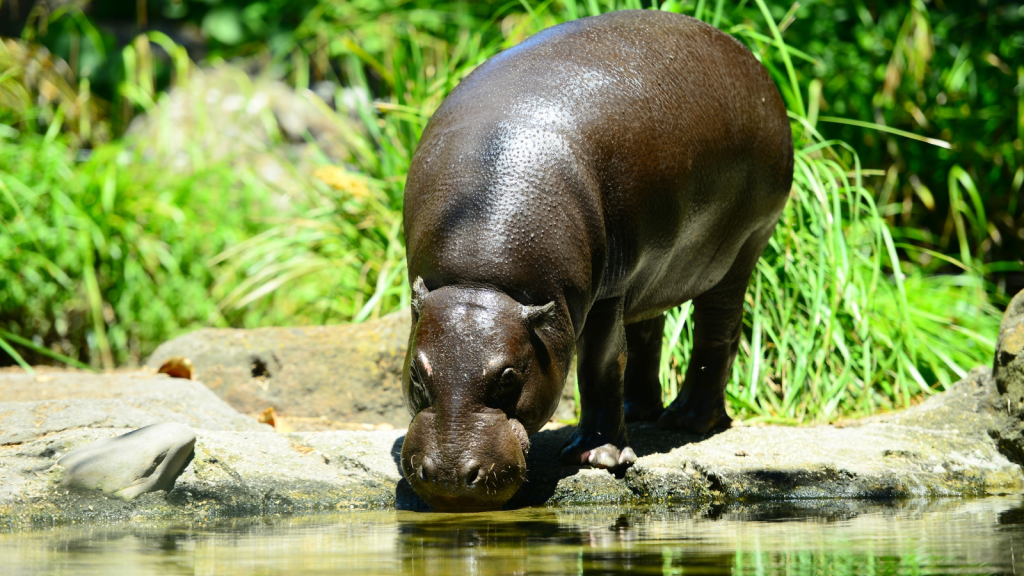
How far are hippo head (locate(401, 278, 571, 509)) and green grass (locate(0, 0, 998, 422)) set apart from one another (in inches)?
86.2

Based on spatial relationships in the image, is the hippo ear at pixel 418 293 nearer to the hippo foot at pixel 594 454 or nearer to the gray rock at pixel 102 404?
the hippo foot at pixel 594 454

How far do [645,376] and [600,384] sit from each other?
3.40 ft

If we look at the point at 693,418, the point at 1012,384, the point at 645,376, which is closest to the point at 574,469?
the point at 693,418

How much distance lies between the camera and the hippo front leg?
3.62 meters

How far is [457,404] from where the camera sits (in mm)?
2957

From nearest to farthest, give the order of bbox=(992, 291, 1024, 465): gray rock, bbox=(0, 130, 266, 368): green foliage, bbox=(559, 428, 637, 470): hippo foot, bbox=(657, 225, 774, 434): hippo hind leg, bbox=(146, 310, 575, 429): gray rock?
bbox=(559, 428, 637, 470): hippo foot
bbox=(992, 291, 1024, 465): gray rock
bbox=(657, 225, 774, 434): hippo hind leg
bbox=(146, 310, 575, 429): gray rock
bbox=(0, 130, 266, 368): green foliage

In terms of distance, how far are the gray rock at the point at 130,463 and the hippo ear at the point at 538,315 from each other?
1205 millimetres

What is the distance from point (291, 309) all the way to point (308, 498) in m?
4.65

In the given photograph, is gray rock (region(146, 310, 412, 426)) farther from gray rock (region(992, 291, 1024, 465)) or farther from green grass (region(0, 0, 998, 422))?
gray rock (region(992, 291, 1024, 465))

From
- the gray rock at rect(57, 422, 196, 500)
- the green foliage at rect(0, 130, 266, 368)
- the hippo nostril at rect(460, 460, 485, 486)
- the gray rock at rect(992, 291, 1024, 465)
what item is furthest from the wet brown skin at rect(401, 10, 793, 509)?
the green foliage at rect(0, 130, 266, 368)

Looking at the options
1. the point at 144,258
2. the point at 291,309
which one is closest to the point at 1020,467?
the point at 291,309

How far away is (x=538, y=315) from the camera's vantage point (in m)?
3.10

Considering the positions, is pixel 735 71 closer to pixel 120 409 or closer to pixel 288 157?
pixel 120 409

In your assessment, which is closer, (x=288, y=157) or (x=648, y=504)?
(x=648, y=504)
